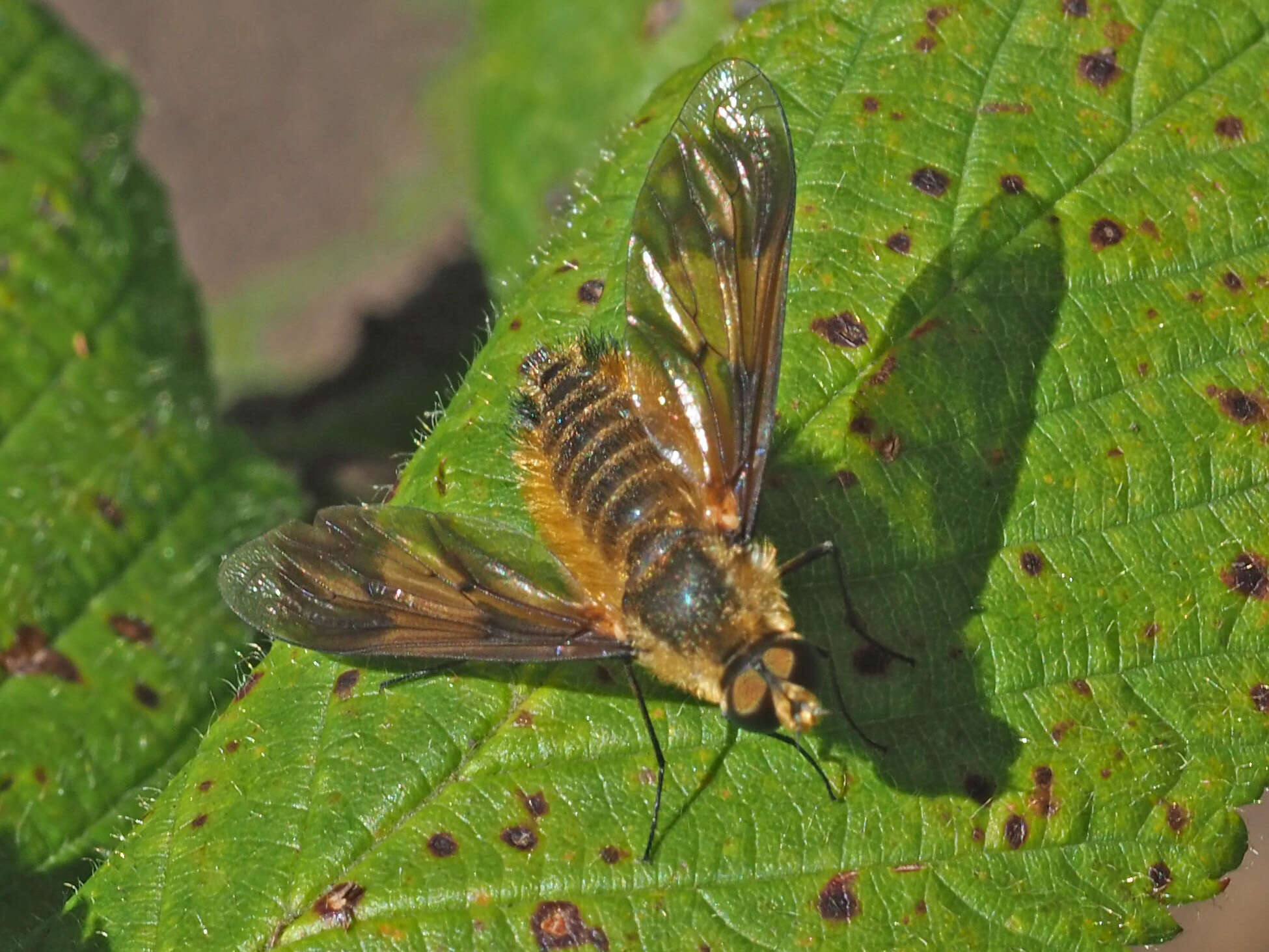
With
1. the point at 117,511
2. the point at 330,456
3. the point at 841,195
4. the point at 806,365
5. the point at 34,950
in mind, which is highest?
the point at 841,195

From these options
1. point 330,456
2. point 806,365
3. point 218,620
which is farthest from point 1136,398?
point 330,456

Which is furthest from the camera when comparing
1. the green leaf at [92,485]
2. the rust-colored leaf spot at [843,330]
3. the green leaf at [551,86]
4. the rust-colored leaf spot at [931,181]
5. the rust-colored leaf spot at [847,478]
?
the green leaf at [551,86]

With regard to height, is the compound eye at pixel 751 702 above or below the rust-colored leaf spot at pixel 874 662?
above

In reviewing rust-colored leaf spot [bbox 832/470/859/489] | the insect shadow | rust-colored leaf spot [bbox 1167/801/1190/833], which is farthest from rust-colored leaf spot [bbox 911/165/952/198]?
rust-colored leaf spot [bbox 1167/801/1190/833]

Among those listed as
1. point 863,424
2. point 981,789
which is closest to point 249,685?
point 863,424

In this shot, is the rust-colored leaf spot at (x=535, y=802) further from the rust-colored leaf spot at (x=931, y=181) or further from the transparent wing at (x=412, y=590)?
the rust-colored leaf spot at (x=931, y=181)

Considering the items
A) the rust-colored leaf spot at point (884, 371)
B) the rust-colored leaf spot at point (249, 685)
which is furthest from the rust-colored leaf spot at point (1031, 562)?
the rust-colored leaf spot at point (249, 685)

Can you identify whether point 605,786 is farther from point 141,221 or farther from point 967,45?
point 141,221

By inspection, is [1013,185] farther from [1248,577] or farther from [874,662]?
[874,662]
